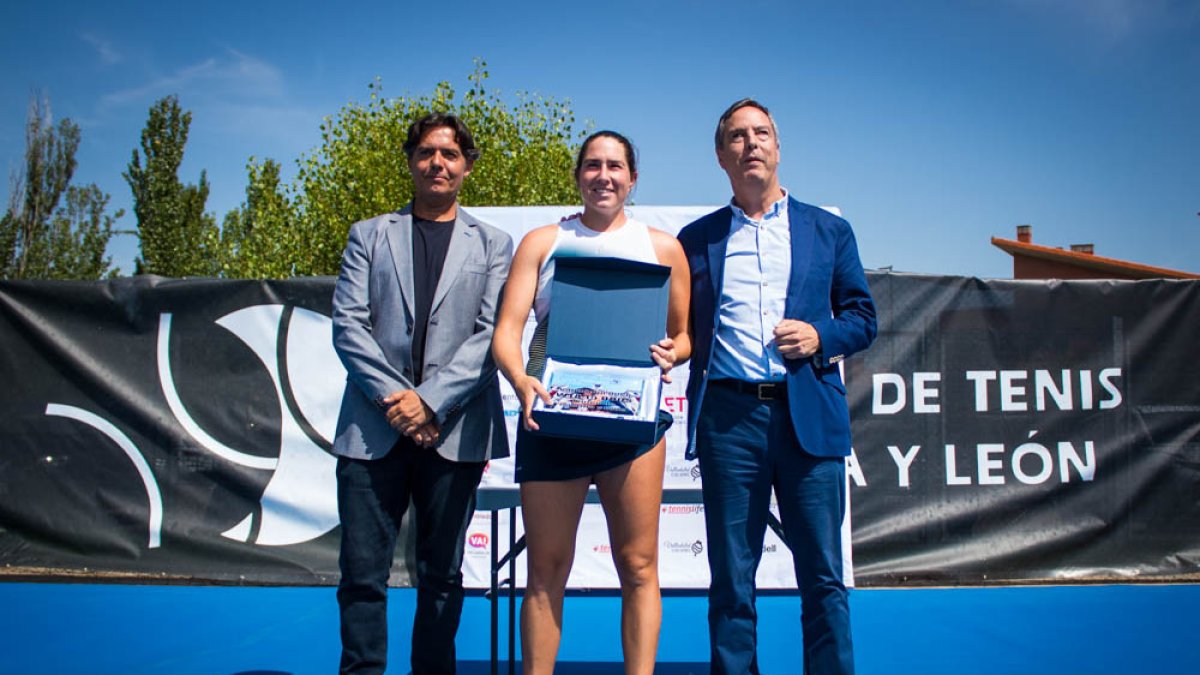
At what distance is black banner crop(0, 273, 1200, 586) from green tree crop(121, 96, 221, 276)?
22.7 metres

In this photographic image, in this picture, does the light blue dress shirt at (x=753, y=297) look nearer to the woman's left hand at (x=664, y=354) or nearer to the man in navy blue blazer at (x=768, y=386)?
the man in navy blue blazer at (x=768, y=386)

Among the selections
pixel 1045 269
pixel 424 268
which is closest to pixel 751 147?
pixel 424 268

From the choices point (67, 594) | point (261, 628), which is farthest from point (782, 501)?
point (67, 594)

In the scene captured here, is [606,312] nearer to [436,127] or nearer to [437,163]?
[437,163]

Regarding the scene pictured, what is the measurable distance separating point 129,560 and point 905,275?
18.1 ft

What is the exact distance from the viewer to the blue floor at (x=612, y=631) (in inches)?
128

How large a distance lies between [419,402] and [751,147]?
1361mm

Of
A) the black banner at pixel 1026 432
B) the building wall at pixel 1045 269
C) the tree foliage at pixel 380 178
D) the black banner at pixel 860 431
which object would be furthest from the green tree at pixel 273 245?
the building wall at pixel 1045 269

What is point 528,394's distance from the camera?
2.12m

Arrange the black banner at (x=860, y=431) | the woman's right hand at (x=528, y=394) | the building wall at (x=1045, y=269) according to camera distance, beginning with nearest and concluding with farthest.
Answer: the woman's right hand at (x=528, y=394)
the black banner at (x=860, y=431)
the building wall at (x=1045, y=269)

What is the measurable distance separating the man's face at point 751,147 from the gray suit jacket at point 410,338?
88 centimetres

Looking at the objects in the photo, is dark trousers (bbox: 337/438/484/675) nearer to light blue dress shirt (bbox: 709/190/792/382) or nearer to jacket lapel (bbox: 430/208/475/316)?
jacket lapel (bbox: 430/208/475/316)

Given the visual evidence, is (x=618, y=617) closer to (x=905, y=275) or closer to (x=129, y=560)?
(x=905, y=275)

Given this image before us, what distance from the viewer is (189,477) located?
489 centimetres
